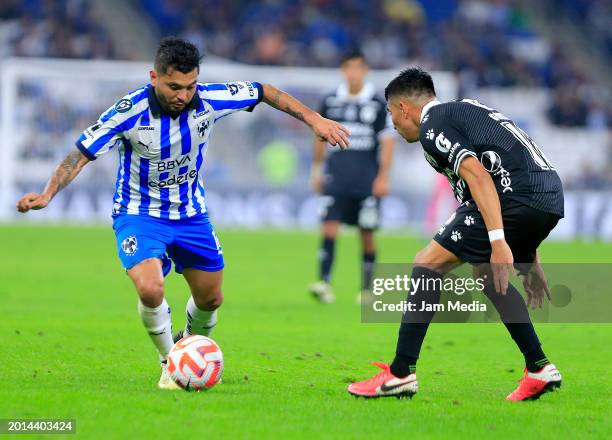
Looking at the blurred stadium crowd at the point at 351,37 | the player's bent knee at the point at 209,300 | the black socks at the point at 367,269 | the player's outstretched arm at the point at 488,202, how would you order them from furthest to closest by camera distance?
the blurred stadium crowd at the point at 351,37
the black socks at the point at 367,269
the player's bent knee at the point at 209,300
the player's outstretched arm at the point at 488,202

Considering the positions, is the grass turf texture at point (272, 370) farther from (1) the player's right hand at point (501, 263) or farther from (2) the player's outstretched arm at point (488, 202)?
(2) the player's outstretched arm at point (488, 202)

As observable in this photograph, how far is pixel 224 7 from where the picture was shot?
32312 millimetres

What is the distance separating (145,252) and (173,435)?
6.03ft

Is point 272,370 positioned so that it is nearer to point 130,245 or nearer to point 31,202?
point 130,245

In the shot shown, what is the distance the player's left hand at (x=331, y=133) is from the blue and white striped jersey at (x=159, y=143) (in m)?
0.58

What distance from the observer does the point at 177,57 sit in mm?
6812

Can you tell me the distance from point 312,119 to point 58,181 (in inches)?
64.7

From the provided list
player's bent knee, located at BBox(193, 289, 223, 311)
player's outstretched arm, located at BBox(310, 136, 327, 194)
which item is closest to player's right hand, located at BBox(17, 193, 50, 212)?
player's bent knee, located at BBox(193, 289, 223, 311)

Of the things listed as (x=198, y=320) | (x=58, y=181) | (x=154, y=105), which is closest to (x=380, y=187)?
(x=198, y=320)

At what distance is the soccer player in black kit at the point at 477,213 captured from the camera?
257 inches

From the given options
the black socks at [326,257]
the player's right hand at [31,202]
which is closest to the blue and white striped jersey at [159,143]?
the player's right hand at [31,202]

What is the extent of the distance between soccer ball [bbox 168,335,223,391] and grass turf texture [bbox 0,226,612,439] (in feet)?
0.41

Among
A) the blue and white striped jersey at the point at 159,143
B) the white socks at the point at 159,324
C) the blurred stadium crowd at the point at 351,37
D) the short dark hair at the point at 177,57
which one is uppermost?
the blurred stadium crowd at the point at 351,37

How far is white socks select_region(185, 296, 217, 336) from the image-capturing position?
7.68 m
